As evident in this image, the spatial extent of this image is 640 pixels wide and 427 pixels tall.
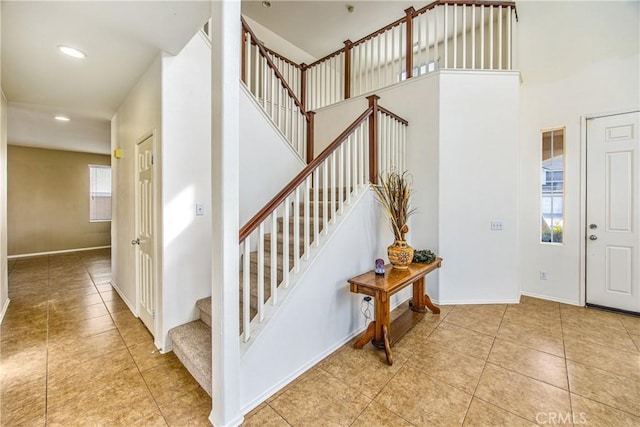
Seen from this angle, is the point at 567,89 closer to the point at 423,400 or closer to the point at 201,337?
the point at 423,400

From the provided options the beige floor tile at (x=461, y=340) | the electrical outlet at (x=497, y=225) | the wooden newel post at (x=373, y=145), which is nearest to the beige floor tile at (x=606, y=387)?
the beige floor tile at (x=461, y=340)

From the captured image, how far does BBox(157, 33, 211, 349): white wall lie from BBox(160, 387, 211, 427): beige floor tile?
0.71m

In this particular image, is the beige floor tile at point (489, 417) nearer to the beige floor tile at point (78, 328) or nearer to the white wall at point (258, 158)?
the white wall at point (258, 158)

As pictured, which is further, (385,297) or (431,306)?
(431,306)

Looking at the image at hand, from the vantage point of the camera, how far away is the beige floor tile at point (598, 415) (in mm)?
1634

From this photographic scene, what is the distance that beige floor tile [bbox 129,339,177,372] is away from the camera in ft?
7.40

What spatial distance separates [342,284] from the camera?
250 centimetres

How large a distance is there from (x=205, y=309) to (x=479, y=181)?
3569 millimetres

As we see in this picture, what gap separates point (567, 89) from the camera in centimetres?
347

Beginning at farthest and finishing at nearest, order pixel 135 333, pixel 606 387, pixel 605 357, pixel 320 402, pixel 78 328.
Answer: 1. pixel 78 328
2. pixel 135 333
3. pixel 605 357
4. pixel 606 387
5. pixel 320 402

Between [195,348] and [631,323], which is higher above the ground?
[195,348]

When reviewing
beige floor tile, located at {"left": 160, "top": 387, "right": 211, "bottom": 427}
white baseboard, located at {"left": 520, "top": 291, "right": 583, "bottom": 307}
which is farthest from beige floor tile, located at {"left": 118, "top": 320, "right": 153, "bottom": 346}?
white baseboard, located at {"left": 520, "top": 291, "right": 583, "bottom": 307}

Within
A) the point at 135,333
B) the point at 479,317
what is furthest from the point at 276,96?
the point at 479,317

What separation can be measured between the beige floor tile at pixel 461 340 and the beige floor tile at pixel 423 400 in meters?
0.59
